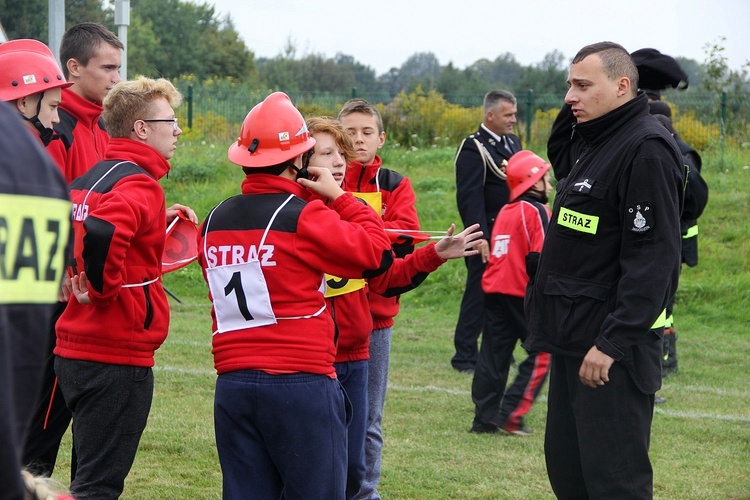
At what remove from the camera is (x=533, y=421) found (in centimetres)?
740

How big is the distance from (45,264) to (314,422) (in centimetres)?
223

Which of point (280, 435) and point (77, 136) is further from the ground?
point (77, 136)

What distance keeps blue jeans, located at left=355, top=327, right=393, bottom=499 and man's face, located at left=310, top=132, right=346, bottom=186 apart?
1098 mm

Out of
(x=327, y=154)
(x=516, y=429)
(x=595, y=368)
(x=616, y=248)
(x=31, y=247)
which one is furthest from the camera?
(x=516, y=429)

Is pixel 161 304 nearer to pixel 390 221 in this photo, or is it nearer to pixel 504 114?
pixel 390 221

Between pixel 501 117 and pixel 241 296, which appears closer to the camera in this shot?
pixel 241 296

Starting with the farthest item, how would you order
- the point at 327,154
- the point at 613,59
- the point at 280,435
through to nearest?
the point at 327,154 → the point at 613,59 → the point at 280,435

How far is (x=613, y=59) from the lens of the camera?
4.13 meters

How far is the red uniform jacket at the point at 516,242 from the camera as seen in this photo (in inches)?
280

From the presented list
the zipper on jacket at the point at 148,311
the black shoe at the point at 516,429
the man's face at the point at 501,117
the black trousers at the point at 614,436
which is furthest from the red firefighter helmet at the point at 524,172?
the zipper on jacket at the point at 148,311

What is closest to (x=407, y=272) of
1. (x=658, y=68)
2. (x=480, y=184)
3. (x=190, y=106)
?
(x=658, y=68)

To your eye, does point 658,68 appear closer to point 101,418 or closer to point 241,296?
point 241,296

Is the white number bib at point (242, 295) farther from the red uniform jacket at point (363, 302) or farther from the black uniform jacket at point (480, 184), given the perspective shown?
the black uniform jacket at point (480, 184)

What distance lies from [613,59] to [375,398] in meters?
2.11
